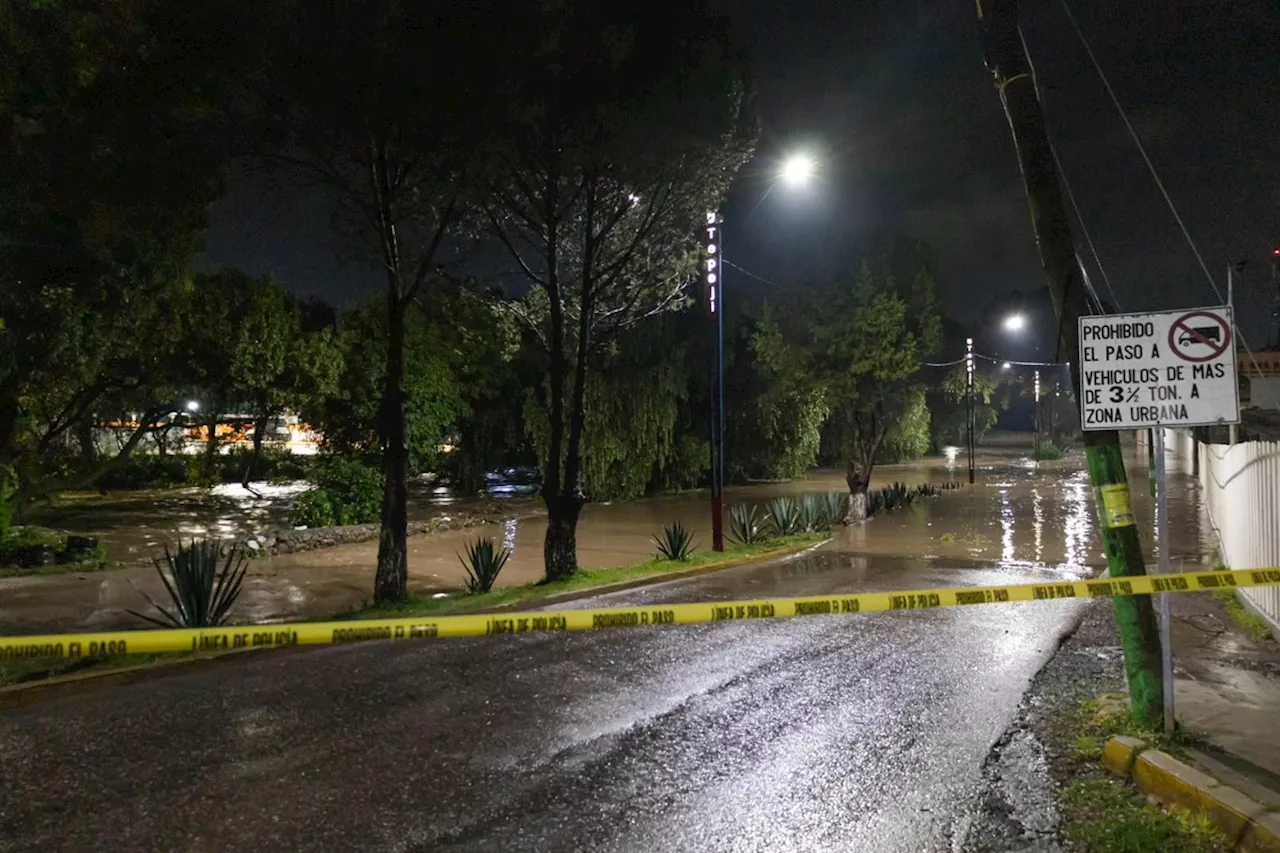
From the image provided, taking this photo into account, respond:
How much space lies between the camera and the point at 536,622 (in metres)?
5.46

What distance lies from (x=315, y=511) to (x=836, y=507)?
12.2 metres

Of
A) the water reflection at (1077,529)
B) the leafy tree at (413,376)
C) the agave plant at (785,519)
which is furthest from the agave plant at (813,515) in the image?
the leafy tree at (413,376)

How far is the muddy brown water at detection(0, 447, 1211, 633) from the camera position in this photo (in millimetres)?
12977

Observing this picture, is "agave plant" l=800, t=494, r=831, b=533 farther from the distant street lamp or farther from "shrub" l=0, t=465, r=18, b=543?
"shrub" l=0, t=465, r=18, b=543

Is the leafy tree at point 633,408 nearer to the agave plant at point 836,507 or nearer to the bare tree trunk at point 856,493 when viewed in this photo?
the bare tree trunk at point 856,493

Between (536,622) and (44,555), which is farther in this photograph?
(44,555)

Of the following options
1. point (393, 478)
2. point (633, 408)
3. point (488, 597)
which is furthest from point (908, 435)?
point (393, 478)

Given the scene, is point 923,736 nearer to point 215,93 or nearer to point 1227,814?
point 1227,814

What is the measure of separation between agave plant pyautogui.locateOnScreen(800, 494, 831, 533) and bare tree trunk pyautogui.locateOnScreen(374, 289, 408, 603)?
416 inches

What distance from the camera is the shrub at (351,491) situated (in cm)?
2195

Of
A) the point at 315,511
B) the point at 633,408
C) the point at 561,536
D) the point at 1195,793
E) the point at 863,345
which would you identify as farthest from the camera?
the point at 633,408

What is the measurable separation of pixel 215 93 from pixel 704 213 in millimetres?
7529

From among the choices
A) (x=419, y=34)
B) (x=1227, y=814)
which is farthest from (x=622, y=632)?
(x=419, y=34)

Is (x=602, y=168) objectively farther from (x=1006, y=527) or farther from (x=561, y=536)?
(x=1006, y=527)
